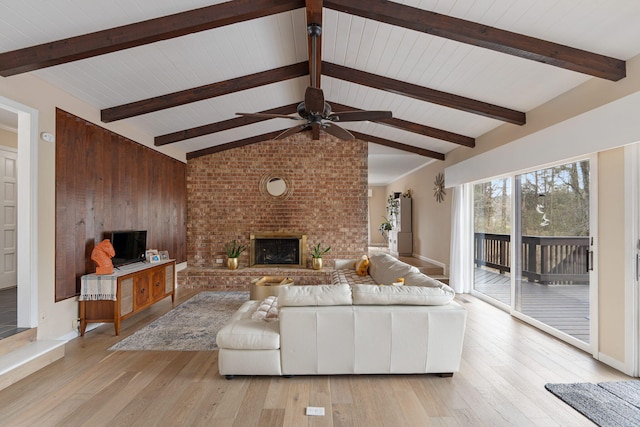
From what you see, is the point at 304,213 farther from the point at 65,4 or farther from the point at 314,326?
the point at 65,4

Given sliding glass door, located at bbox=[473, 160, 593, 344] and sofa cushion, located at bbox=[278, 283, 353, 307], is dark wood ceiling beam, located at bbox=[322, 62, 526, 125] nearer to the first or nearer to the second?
sliding glass door, located at bbox=[473, 160, 593, 344]

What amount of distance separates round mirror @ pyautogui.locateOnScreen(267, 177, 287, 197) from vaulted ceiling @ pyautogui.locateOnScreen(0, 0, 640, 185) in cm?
194

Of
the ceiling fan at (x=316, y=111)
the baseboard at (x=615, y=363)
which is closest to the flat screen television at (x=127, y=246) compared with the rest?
the ceiling fan at (x=316, y=111)

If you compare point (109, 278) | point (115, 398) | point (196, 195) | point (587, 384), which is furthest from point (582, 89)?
point (196, 195)

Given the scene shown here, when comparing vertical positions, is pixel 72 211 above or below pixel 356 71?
below

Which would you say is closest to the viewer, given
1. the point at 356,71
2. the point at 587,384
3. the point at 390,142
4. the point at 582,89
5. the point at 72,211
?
the point at 587,384

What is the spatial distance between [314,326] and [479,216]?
13.8 feet

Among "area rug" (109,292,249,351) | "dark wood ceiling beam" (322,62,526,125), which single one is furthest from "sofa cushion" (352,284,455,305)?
"dark wood ceiling beam" (322,62,526,125)

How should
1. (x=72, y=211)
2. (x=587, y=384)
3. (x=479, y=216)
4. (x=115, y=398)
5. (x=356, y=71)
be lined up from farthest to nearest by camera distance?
(x=479, y=216) < (x=356, y=71) < (x=72, y=211) < (x=587, y=384) < (x=115, y=398)

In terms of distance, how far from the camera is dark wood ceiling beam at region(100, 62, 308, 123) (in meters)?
4.18

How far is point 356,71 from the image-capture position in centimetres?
418

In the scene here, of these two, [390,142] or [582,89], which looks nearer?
[582,89]

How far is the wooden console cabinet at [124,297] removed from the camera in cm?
366

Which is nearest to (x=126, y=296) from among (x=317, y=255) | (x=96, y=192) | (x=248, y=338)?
(x=96, y=192)
